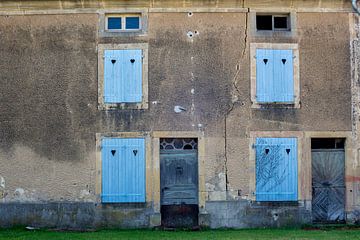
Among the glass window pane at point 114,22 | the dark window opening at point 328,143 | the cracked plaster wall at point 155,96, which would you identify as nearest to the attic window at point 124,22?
the glass window pane at point 114,22

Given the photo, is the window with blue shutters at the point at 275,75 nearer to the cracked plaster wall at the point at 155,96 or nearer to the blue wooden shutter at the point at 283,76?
the blue wooden shutter at the point at 283,76

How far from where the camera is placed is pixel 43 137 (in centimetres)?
1486

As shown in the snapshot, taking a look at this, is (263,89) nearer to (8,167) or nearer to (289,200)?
(289,200)

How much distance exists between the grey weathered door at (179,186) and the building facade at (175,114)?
2 centimetres

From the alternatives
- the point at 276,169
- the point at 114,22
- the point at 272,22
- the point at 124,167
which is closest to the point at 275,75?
the point at 272,22

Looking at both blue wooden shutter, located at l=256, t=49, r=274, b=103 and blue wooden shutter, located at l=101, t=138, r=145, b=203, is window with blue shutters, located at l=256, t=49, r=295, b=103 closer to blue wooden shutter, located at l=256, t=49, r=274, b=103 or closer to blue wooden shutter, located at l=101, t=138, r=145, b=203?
blue wooden shutter, located at l=256, t=49, r=274, b=103

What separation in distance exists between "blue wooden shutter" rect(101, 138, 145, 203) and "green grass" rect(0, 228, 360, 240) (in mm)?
1024

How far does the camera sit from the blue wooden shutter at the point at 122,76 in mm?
14867

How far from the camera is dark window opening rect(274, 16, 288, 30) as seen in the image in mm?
15344

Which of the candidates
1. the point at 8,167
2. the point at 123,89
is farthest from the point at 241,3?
the point at 8,167

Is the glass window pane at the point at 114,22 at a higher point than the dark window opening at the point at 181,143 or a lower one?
higher

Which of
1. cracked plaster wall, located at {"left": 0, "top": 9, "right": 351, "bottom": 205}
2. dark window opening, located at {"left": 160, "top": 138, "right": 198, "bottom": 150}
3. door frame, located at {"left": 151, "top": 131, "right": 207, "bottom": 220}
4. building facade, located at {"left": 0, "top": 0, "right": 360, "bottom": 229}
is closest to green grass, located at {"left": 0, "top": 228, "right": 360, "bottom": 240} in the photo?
building facade, located at {"left": 0, "top": 0, "right": 360, "bottom": 229}

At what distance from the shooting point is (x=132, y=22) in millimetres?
15156

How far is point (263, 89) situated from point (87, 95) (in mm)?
3875
